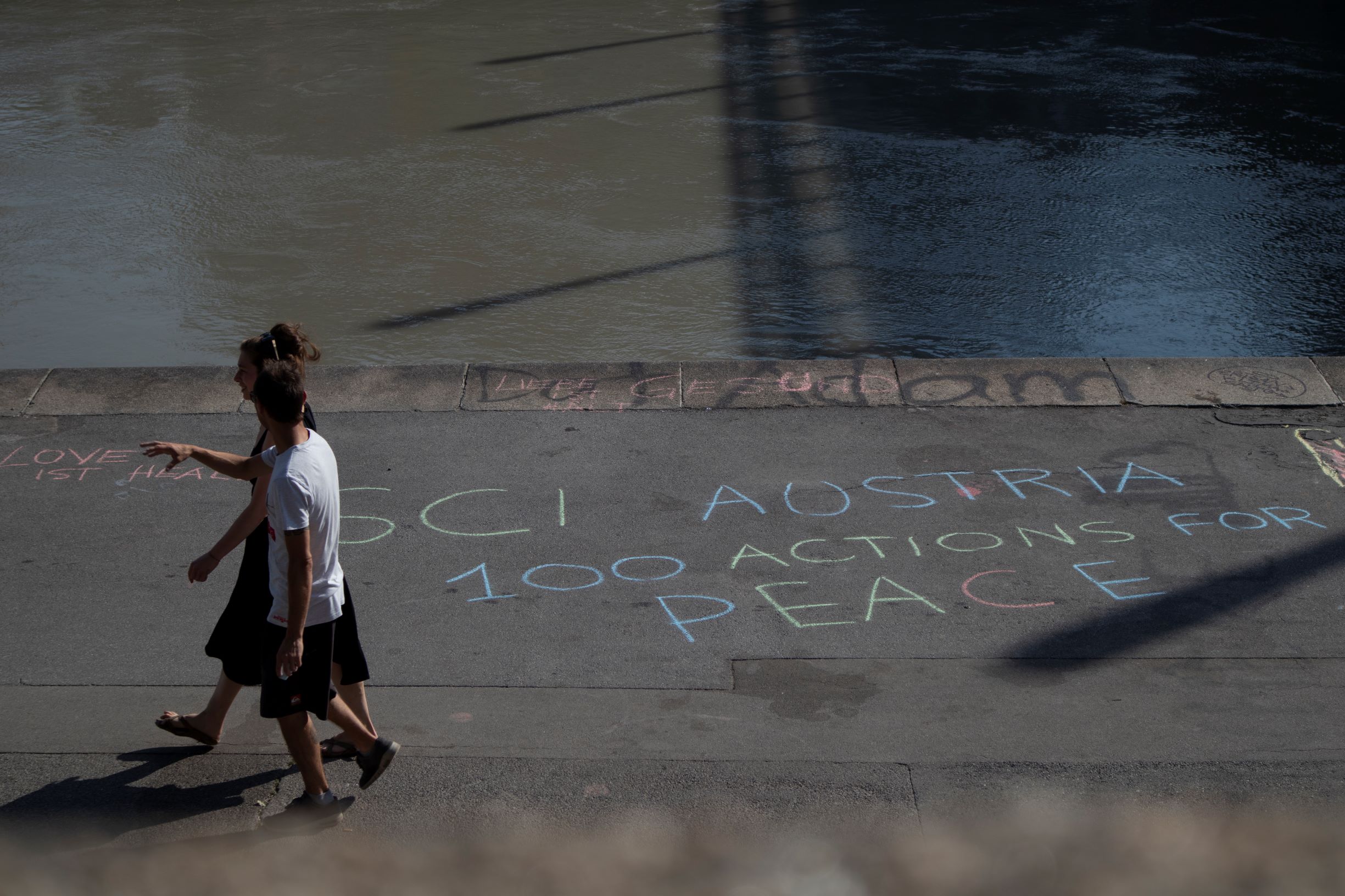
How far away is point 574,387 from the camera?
7094 mm

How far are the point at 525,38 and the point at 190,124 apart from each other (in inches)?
229

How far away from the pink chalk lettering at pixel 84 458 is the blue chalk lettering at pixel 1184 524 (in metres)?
5.57

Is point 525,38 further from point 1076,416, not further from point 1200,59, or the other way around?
point 1076,416

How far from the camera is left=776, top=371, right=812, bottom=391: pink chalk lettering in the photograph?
277 inches

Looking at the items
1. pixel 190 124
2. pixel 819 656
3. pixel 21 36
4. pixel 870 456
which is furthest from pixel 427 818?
pixel 21 36

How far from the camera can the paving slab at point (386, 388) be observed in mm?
6949

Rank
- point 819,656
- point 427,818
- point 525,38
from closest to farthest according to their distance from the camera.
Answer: point 427,818 → point 819,656 → point 525,38

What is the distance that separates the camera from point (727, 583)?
5195mm

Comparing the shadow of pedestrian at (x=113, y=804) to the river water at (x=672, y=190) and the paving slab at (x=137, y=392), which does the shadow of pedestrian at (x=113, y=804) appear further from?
the river water at (x=672, y=190)

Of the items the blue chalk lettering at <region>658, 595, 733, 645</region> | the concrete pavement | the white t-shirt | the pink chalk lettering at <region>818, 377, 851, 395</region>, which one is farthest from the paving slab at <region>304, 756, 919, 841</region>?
the pink chalk lettering at <region>818, 377, 851, 395</region>

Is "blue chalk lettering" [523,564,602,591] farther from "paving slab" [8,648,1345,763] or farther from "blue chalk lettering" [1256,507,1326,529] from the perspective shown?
"blue chalk lettering" [1256,507,1326,529]

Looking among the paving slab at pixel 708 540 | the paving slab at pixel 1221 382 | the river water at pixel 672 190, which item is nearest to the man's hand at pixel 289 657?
the paving slab at pixel 708 540

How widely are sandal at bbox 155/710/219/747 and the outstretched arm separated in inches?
35.4

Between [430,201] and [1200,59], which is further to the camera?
[1200,59]
